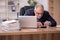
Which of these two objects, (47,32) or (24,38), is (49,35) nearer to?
(47,32)

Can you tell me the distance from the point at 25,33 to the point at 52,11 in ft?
14.6

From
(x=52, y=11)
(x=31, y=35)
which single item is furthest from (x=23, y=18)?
(x=52, y=11)

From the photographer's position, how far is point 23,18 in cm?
239

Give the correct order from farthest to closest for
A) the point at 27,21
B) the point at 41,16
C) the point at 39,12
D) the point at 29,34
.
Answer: the point at 41,16, the point at 39,12, the point at 27,21, the point at 29,34

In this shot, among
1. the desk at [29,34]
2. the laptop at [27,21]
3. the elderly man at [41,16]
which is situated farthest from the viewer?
the elderly man at [41,16]

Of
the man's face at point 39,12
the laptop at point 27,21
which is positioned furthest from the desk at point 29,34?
the man's face at point 39,12

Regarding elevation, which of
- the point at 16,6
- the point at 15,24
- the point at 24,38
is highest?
the point at 16,6

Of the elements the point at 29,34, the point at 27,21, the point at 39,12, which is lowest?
the point at 29,34

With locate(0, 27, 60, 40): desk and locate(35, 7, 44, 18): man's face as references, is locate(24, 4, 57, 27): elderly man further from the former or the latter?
locate(0, 27, 60, 40): desk

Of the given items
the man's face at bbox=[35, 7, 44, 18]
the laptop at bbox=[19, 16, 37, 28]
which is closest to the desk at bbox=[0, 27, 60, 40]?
the laptop at bbox=[19, 16, 37, 28]

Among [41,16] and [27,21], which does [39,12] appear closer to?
[41,16]

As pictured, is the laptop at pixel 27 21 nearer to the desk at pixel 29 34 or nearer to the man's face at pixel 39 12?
the desk at pixel 29 34

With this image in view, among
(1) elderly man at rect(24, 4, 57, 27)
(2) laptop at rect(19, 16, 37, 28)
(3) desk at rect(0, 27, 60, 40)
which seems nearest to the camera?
(3) desk at rect(0, 27, 60, 40)

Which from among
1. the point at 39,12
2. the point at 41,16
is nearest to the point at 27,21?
the point at 39,12
